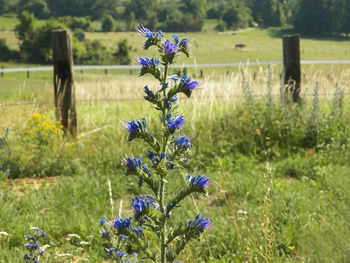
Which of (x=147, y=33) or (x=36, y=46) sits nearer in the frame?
(x=147, y=33)

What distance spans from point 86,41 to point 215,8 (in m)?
47.1

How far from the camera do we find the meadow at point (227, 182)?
3.73 metres

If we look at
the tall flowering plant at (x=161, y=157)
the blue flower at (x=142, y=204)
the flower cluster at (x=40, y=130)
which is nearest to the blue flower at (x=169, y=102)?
the tall flowering plant at (x=161, y=157)

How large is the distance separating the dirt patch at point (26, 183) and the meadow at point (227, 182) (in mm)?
17

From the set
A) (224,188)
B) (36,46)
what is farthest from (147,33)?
(36,46)

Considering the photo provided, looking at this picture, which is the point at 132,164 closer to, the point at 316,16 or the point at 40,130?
the point at 40,130

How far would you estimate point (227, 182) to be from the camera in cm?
554

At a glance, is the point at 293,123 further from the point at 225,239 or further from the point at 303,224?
the point at 225,239

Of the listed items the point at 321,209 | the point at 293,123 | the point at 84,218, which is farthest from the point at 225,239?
the point at 293,123

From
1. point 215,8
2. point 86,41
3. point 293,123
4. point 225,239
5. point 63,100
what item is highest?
point 215,8

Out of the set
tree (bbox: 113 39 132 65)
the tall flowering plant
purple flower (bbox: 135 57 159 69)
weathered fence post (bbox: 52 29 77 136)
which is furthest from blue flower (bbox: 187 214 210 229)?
tree (bbox: 113 39 132 65)

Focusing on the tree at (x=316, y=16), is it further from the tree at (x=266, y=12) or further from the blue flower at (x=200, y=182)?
the blue flower at (x=200, y=182)

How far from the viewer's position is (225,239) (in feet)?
13.0

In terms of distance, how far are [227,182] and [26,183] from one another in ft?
9.57
